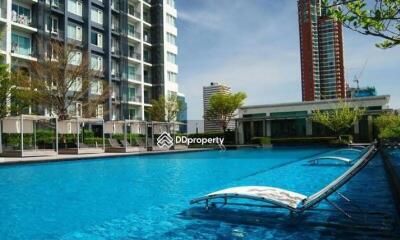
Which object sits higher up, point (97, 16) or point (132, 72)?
point (97, 16)

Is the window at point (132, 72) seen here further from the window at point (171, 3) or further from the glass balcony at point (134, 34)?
the window at point (171, 3)

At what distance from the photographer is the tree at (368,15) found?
4.29 m

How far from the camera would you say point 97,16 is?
45.9m

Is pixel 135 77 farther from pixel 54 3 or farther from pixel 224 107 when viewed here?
pixel 54 3

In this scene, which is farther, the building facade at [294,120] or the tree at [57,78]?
the building facade at [294,120]

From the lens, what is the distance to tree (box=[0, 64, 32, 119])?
80.4ft

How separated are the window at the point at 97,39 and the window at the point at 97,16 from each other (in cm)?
143

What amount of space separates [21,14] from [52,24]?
335cm

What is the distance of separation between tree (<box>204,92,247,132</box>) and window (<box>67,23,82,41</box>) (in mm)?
18260

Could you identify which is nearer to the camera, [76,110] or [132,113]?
[76,110]

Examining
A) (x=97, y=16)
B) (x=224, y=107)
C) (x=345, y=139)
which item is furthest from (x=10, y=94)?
(x=345, y=139)

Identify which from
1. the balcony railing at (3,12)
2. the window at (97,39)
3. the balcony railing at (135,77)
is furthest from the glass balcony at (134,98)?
the balcony railing at (3,12)

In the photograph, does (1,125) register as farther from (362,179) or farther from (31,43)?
(362,179)

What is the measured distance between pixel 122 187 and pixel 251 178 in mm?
4559
